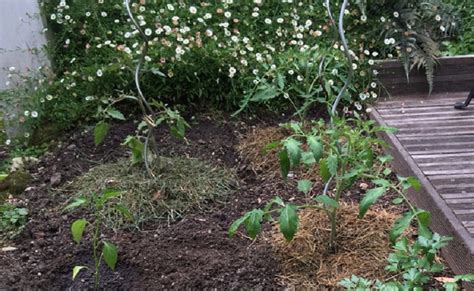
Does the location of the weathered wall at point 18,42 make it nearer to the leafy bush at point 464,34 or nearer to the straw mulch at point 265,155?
the straw mulch at point 265,155

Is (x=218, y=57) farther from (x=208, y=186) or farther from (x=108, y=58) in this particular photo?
(x=208, y=186)

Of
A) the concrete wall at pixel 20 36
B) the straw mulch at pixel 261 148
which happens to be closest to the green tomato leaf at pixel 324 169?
the straw mulch at pixel 261 148

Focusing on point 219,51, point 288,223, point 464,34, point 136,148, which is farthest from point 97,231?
point 464,34

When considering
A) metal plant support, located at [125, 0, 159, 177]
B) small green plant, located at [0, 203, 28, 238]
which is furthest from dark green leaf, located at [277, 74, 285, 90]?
small green plant, located at [0, 203, 28, 238]

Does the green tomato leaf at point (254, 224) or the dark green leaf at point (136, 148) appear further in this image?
the dark green leaf at point (136, 148)

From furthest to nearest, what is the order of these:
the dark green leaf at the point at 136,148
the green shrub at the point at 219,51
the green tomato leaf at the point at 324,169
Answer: the green shrub at the point at 219,51 → the dark green leaf at the point at 136,148 → the green tomato leaf at the point at 324,169

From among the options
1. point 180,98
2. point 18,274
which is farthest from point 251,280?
point 180,98

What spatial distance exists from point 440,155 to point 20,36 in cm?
314

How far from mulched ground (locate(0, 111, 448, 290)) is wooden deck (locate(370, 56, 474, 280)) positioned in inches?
17.4

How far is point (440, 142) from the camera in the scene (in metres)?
3.54

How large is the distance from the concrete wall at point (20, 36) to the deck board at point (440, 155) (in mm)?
2585

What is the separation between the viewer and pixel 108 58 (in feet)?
14.3

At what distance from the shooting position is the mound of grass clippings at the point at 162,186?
310cm

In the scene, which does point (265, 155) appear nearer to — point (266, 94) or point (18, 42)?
point (266, 94)
